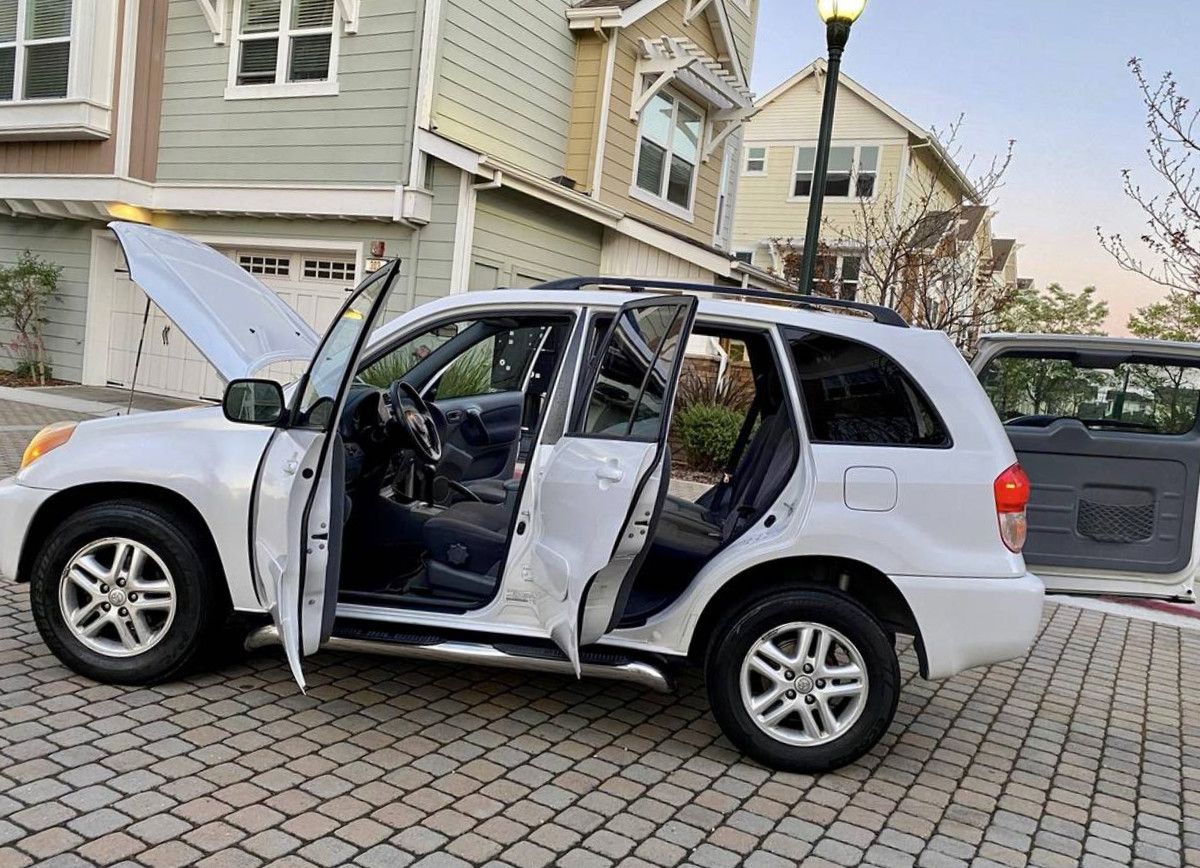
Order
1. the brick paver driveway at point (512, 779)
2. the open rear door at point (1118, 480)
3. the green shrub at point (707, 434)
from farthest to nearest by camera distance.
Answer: the green shrub at point (707, 434) → the open rear door at point (1118, 480) → the brick paver driveway at point (512, 779)

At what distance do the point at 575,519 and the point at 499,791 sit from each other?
0.99 meters

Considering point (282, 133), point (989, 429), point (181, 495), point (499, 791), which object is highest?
point (282, 133)

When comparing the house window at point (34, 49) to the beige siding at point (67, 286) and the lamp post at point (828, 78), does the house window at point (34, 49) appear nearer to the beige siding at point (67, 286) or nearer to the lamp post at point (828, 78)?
the beige siding at point (67, 286)

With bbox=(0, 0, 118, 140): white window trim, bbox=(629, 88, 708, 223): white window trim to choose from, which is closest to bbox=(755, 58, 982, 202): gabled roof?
bbox=(629, 88, 708, 223): white window trim

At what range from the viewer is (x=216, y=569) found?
3.85 meters

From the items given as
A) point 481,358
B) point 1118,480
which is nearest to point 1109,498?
point 1118,480

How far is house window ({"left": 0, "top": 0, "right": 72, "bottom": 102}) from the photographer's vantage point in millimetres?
13617

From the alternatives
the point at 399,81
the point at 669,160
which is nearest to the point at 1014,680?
the point at 399,81

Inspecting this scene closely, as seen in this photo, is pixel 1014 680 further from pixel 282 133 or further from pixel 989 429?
pixel 282 133

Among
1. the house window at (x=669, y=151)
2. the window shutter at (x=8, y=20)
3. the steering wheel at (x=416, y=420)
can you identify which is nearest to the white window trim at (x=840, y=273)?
the house window at (x=669, y=151)

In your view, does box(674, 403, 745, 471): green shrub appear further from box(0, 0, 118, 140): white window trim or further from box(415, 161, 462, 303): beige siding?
box(0, 0, 118, 140): white window trim

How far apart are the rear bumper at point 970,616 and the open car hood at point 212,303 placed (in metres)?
2.54

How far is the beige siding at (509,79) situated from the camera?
11.7m

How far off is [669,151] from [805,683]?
525 inches
